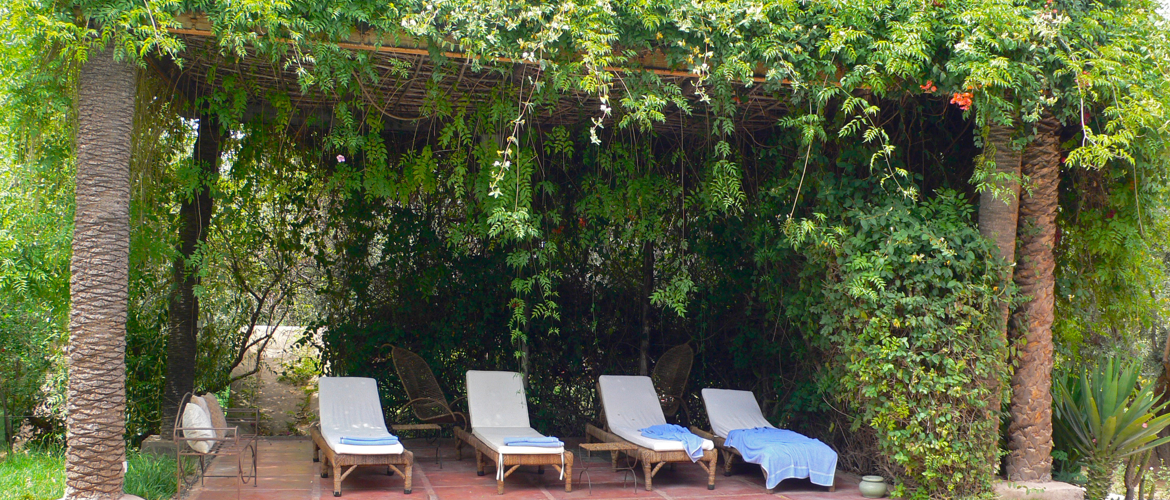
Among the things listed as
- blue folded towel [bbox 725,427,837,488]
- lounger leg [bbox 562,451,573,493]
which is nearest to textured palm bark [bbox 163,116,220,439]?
lounger leg [bbox 562,451,573,493]

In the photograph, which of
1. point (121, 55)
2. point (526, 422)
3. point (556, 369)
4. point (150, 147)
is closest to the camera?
point (121, 55)

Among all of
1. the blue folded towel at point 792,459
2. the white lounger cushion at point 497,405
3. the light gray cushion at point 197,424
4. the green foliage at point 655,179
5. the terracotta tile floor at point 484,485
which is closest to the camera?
the green foliage at point 655,179

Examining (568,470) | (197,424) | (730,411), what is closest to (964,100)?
(730,411)

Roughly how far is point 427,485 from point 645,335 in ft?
11.2

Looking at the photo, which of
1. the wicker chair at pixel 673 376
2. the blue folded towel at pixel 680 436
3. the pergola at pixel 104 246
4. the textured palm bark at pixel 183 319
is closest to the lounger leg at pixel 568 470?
the blue folded towel at pixel 680 436

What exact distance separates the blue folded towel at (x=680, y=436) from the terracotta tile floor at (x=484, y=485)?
0.29 metres

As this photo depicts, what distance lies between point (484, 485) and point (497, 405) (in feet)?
A: 3.39

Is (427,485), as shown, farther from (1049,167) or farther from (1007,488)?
(1049,167)

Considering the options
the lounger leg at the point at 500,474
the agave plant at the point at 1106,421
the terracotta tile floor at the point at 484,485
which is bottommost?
the terracotta tile floor at the point at 484,485

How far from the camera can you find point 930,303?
5.66m

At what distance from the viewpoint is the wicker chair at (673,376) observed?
8.31m

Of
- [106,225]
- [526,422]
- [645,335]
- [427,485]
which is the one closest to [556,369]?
[645,335]

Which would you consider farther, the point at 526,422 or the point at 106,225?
the point at 526,422

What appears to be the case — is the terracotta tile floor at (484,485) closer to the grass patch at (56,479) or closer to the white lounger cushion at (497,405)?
the grass patch at (56,479)
